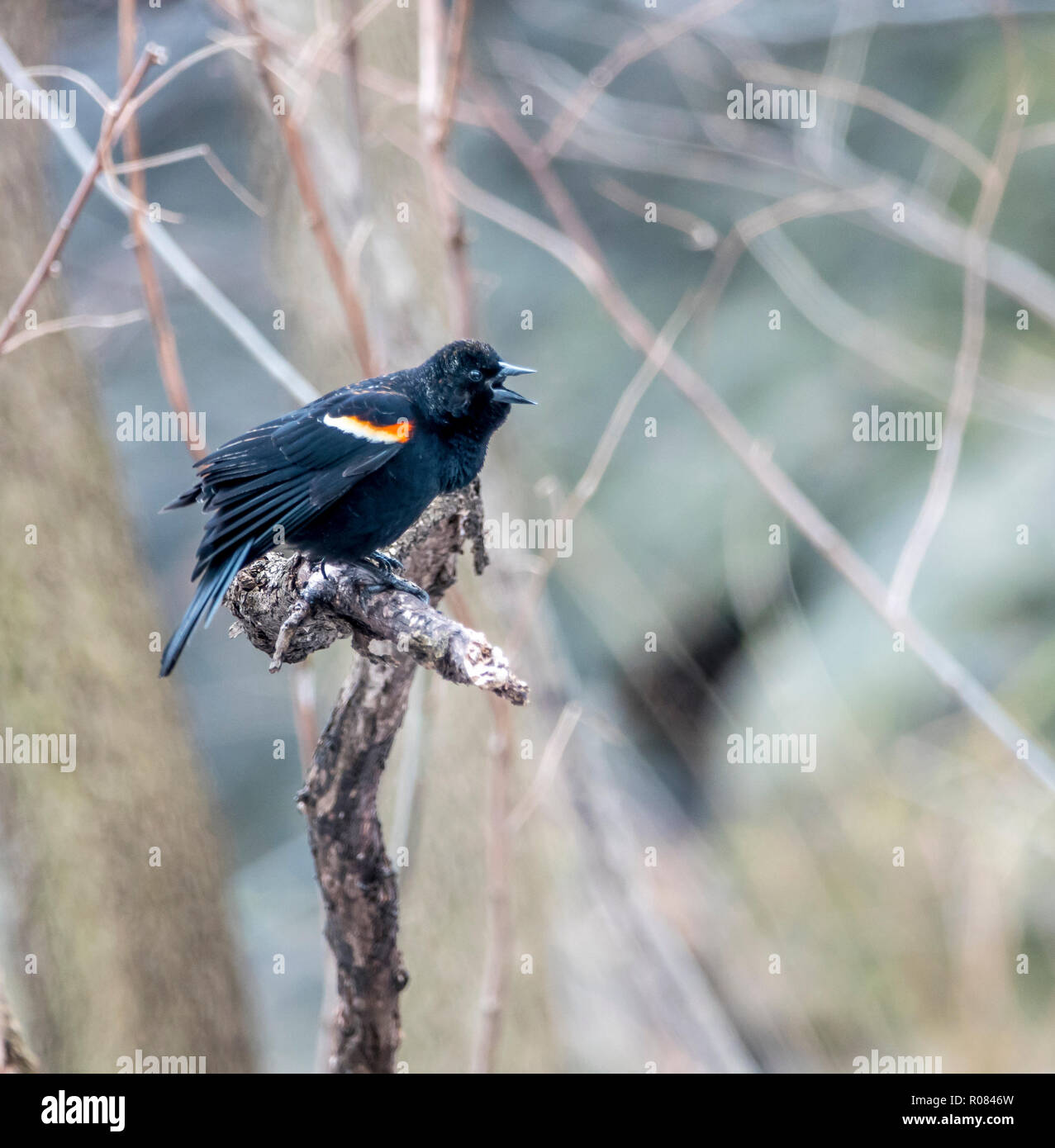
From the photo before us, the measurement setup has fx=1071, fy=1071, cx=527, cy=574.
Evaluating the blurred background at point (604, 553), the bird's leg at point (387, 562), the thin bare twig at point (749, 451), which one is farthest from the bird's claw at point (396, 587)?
the thin bare twig at point (749, 451)

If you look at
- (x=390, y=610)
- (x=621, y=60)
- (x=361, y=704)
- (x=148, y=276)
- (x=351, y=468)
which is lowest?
(x=361, y=704)

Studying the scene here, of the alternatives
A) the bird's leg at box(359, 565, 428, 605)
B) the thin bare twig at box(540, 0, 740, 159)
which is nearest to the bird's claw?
the bird's leg at box(359, 565, 428, 605)

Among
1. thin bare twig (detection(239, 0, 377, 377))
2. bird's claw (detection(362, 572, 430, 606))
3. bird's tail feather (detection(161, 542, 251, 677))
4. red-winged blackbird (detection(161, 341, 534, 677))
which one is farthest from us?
thin bare twig (detection(239, 0, 377, 377))

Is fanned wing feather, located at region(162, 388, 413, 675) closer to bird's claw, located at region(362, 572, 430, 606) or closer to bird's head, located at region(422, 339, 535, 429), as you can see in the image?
bird's head, located at region(422, 339, 535, 429)

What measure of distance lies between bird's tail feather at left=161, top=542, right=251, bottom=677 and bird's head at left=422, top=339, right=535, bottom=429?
652 millimetres

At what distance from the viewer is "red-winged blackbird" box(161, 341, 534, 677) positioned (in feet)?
7.90

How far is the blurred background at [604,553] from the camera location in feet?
12.6

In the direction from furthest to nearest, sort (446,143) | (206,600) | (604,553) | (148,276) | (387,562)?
(604,553), (446,143), (148,276), (387,562), (206,600)

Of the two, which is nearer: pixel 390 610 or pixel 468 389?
pixel 390 610

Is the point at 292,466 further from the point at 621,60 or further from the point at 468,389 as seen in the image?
the point at 621,60

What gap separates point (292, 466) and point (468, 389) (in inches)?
19.7

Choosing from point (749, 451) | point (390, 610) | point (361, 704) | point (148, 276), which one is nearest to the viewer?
point (390, 610)

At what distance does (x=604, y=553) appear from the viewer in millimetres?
7035

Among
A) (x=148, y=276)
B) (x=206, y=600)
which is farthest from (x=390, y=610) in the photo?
(x=148, y=276)
